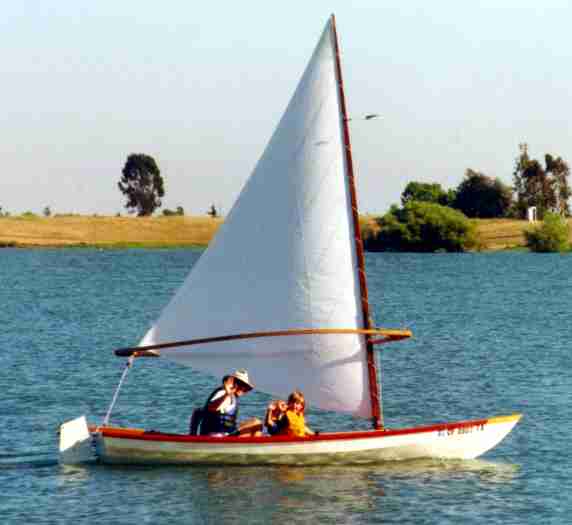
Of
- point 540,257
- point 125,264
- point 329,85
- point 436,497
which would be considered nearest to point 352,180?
point 329,85

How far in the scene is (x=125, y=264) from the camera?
169 meters

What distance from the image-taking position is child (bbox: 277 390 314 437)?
31812 millimetres

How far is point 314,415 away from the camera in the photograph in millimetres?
42281

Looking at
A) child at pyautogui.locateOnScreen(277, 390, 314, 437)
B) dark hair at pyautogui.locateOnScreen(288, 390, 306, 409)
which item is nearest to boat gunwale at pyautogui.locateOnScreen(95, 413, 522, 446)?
child at pyautogui.locateOnScreen(277, 390, 314, 437)

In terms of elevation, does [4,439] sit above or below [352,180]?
below

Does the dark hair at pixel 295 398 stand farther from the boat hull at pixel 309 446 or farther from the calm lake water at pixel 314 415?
the calm lake water at pixel 314 415

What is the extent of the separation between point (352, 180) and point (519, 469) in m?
7.88

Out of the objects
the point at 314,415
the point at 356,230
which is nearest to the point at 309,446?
the point at 356,230

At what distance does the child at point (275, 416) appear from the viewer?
105 feet

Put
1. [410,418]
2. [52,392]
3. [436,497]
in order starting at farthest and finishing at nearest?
1. [52,392]
2. [410,418]
3. [436,497]

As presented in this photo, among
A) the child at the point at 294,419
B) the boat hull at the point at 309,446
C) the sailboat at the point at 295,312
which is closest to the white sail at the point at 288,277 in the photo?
the sailboat at the point at 295,312

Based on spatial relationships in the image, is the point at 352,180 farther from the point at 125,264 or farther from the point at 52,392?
the point at 125,264

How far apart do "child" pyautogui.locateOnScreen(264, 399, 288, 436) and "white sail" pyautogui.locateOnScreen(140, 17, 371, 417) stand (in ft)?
2.88

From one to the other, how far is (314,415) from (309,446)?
409 inches
